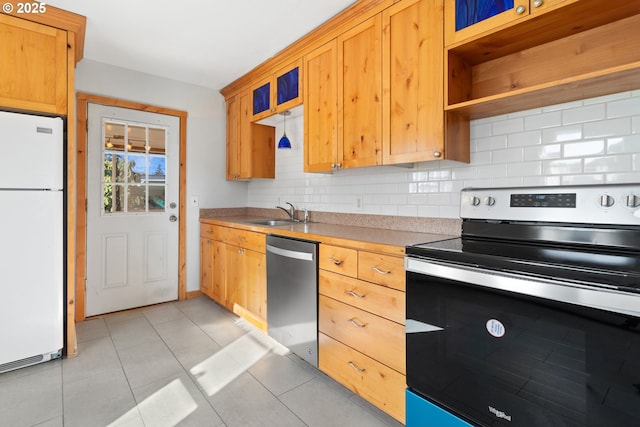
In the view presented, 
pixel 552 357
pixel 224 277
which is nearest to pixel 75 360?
pixel 224 277

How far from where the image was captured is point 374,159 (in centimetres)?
210

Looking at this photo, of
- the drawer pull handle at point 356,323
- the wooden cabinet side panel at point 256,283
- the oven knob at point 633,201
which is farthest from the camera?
the wooden cabinet side panel at point 256,283

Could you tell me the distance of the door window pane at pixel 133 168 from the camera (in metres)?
3.17

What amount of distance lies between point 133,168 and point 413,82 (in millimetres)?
2898

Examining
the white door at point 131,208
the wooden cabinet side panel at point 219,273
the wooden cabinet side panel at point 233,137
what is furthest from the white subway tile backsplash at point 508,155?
the white door at point 131,208

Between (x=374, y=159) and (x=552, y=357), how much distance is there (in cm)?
139

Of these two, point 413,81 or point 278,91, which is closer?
point 413,81

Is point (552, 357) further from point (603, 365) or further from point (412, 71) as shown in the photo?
point (412, 71)

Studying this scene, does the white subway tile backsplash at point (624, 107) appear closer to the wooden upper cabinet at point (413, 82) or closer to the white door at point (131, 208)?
the wooden upper cabinet at point (413, 82)

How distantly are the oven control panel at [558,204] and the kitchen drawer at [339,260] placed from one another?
684 mm

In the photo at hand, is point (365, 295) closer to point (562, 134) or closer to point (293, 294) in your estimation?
point (293, 294)

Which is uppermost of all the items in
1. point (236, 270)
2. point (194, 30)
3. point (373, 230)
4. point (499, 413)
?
point (194, 30)

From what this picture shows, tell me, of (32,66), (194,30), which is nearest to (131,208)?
(32,66)

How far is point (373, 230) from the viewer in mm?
2299
